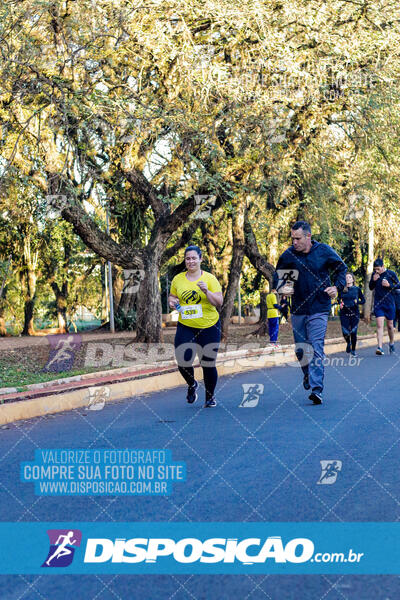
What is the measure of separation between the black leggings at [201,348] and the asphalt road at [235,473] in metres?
0.44

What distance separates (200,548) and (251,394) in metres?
6.94

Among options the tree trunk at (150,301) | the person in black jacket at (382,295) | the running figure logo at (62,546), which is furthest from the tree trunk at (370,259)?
the running figure logo at (62,546)

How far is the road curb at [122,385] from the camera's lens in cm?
930

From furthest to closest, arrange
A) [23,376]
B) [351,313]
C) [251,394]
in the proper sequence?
[351,313] < [23,376] < [251,394]

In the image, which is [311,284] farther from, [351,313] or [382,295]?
[382,295]

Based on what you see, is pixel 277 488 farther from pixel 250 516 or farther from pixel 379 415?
pixel 379 415

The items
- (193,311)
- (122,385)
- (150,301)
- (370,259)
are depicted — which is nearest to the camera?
(193,311)

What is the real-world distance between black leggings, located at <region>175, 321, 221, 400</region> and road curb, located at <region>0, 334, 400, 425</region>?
4.35 feet

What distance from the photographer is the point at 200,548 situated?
13.7ft

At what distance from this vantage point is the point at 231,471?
5988mm

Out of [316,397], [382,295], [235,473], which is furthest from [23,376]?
[382,295]

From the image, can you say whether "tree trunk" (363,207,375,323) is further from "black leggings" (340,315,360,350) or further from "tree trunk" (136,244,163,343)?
"tree trunk" (136,244,163,343)

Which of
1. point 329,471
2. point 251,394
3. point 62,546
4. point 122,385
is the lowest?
point 251,394

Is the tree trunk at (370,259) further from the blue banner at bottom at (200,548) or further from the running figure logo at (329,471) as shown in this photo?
the blue banner at bottom at (200,548)
